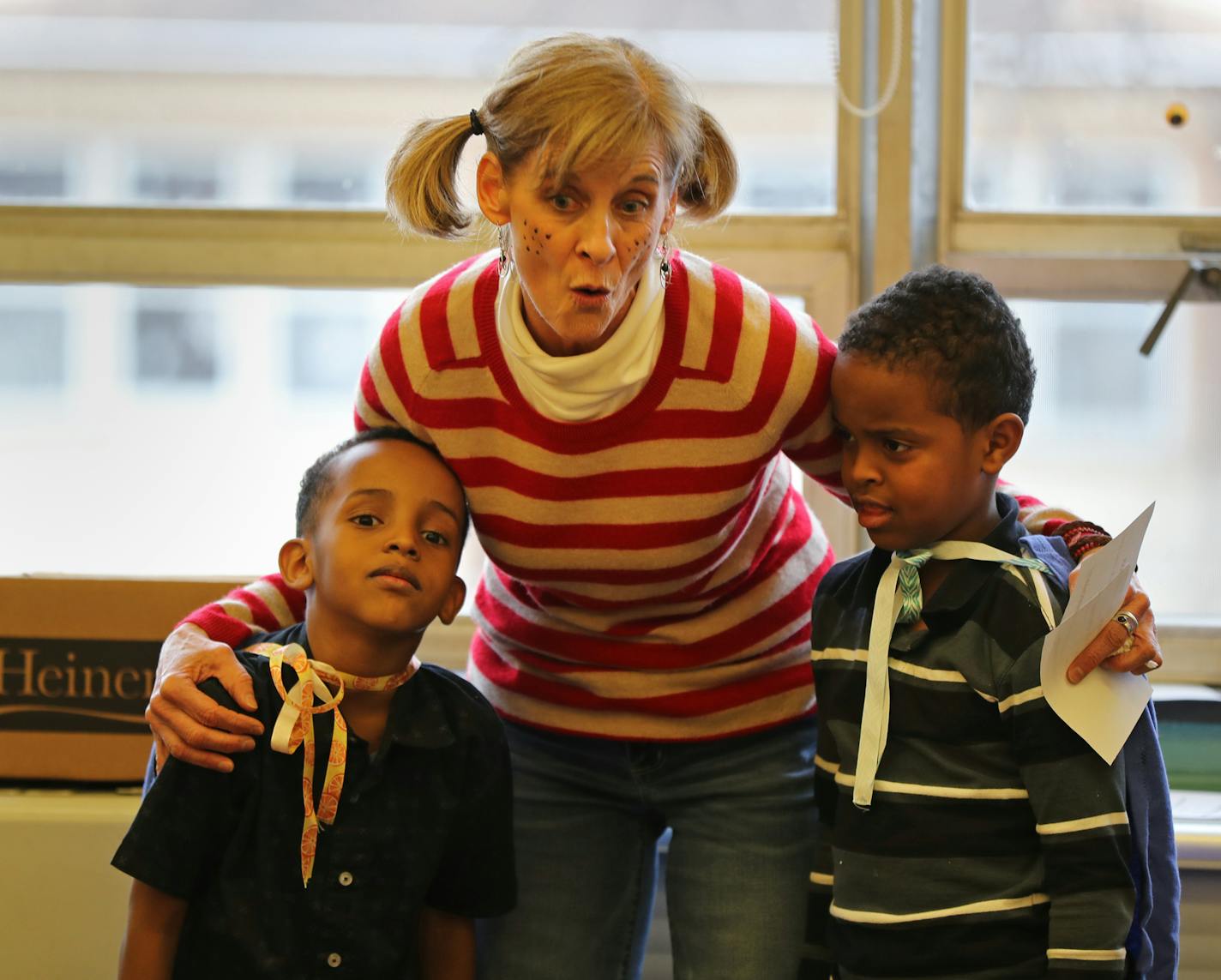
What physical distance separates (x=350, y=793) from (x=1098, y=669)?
664mm

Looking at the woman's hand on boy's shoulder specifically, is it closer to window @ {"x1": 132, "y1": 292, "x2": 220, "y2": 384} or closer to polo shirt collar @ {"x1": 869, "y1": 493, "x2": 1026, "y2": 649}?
polo shirt collar @ {"x1": 869, "y1": 493, "x2": 1026, "y2": 649}

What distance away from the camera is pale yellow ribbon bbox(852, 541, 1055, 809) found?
1.15m

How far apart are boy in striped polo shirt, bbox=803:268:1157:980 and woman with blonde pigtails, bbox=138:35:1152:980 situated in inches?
4.6

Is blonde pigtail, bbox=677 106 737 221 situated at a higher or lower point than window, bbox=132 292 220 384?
higher

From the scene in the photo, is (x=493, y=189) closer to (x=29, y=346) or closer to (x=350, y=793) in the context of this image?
(x=350, y=793)

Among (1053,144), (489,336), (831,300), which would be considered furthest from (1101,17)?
(489,336)

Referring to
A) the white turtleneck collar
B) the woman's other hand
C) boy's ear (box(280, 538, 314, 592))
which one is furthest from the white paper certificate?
boy's ear (box(280, 538, 314, 592))

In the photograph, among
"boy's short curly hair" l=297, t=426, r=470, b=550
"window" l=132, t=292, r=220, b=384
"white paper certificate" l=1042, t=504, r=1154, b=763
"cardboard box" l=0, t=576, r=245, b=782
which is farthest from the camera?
"window" l=132, t=292, r=220, b=384

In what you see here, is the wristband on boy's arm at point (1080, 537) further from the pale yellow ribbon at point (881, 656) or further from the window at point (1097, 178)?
the window at point (1097, 178)

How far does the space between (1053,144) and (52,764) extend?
5.14 ft

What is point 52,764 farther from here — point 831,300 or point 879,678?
point 831,300

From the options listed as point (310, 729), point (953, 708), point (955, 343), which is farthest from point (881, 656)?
point (310, 729)

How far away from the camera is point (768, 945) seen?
130 cm

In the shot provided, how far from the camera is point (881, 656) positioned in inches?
45.8
